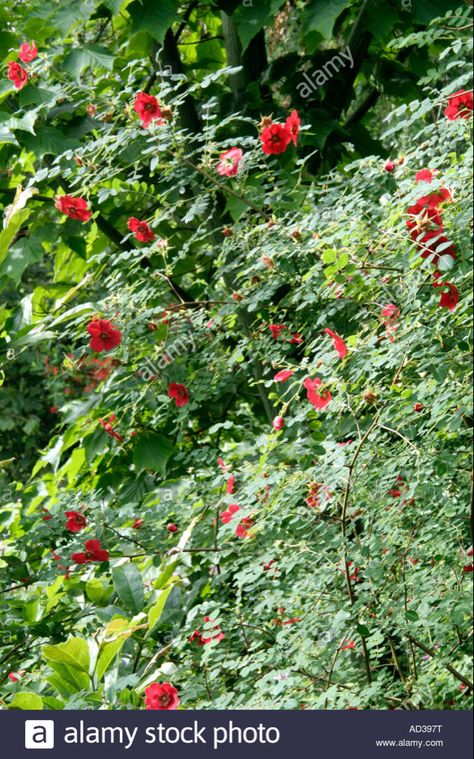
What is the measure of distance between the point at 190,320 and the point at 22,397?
14.6 feet

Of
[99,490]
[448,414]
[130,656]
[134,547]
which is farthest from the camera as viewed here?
[99,490]

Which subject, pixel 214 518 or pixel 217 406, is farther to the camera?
pixel 217 406

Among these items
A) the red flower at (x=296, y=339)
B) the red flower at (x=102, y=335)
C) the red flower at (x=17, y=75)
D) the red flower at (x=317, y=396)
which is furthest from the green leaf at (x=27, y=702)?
the red flower at (x=17, y=75)

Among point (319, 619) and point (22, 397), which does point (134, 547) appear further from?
point (22, 397)

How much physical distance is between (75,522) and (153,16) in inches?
50.9

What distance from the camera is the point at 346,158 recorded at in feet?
9.78

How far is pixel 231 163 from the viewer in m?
2.36

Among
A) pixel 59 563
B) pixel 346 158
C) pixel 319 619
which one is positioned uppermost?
pixel 346 158

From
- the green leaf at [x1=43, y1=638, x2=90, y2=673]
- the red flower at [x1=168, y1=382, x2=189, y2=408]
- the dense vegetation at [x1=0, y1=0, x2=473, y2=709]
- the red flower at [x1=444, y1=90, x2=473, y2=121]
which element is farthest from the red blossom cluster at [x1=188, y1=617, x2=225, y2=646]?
the red flower at [x1=444, y1=90, x2=473, y2=121]

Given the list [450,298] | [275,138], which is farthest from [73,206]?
[450,298]

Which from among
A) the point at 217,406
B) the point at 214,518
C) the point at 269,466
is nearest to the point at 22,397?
the point at 217,406

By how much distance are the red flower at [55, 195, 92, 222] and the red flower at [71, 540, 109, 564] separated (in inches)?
32.7
